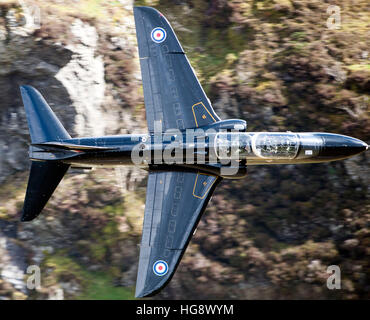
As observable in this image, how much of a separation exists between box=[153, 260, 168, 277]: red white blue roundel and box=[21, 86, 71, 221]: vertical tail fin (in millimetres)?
4630

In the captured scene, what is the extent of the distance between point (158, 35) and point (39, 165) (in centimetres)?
650

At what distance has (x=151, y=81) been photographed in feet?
58.2

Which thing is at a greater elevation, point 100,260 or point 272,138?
point 272,138

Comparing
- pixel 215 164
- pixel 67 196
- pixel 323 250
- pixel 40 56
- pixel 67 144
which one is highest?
pixel 40 56

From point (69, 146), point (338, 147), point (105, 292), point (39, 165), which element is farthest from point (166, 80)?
point (105, 292)

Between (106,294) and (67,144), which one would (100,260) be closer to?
(106,294)

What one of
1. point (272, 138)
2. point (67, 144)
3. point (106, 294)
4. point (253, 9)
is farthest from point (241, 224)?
point (253, 9)

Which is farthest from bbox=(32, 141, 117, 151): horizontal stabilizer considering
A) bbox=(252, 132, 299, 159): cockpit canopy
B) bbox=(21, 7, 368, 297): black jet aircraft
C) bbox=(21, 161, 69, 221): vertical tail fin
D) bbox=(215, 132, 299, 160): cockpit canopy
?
bbox=(252, 132, 299, 159): cockpit canopy

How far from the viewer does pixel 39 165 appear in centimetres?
1697

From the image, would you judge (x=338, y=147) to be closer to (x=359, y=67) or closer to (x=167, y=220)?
(x=359, y=67)

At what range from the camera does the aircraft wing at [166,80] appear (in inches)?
695

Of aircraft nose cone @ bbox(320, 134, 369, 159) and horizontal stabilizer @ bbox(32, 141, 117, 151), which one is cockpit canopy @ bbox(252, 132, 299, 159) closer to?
aircraft nose cone @ bbox(320, 134, 369, 159)

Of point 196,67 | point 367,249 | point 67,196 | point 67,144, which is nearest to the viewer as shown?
point 67,144

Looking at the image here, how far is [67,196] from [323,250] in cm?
1124
